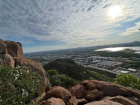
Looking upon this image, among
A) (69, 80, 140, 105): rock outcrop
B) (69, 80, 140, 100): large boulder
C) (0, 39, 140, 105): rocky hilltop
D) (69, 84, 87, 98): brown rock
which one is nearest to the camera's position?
(0, 39, 140, 105): rocky hilltop

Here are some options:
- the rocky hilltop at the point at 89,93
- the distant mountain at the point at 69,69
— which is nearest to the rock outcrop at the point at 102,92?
the rocky hilltop at the point at 89,93

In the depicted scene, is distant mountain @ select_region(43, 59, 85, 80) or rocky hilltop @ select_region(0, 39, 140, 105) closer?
rocky hilltop @ select_region(0, 39, 140, 105)

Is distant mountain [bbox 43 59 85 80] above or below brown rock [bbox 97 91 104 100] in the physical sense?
below

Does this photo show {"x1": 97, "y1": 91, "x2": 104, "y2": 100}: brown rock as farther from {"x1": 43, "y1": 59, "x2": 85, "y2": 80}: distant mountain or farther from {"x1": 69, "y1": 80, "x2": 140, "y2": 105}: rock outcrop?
{"x1": 43, "y1": 59, "x2": 85, "y2": 80}: distant mountain

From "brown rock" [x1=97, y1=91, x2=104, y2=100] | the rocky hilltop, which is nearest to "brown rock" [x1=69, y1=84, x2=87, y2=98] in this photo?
the rocky hilltop

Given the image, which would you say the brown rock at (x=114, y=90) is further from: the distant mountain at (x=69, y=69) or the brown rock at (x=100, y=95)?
the distant mountain at (x=69, y=69)

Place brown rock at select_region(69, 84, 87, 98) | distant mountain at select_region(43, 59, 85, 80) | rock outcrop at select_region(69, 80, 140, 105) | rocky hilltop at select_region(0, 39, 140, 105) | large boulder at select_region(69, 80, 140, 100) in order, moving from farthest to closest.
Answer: distant mountain at select_region(43, 59, 85, 80) → brown rock at select_region(69, 84, 87, 98) → large boulder at select_region(69, 80, 140, 100) → rock outcrop at select_region(69, 80, 140, 105) → rocky hilltop at select_region(0, 39, 140, 105)

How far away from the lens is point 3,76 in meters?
4.27

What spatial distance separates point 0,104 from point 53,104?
3715 millimetres

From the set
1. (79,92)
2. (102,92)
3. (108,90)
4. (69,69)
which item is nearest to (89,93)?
(79,92)

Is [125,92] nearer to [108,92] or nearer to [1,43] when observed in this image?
[108,92]

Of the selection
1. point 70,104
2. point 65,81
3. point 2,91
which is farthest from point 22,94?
point 65,81

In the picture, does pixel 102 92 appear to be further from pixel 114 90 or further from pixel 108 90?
pixel 114 90

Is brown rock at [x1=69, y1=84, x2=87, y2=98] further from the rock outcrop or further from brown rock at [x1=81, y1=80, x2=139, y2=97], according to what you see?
brown rock at [x1=81, y1=80, x2=139, y2=97]
